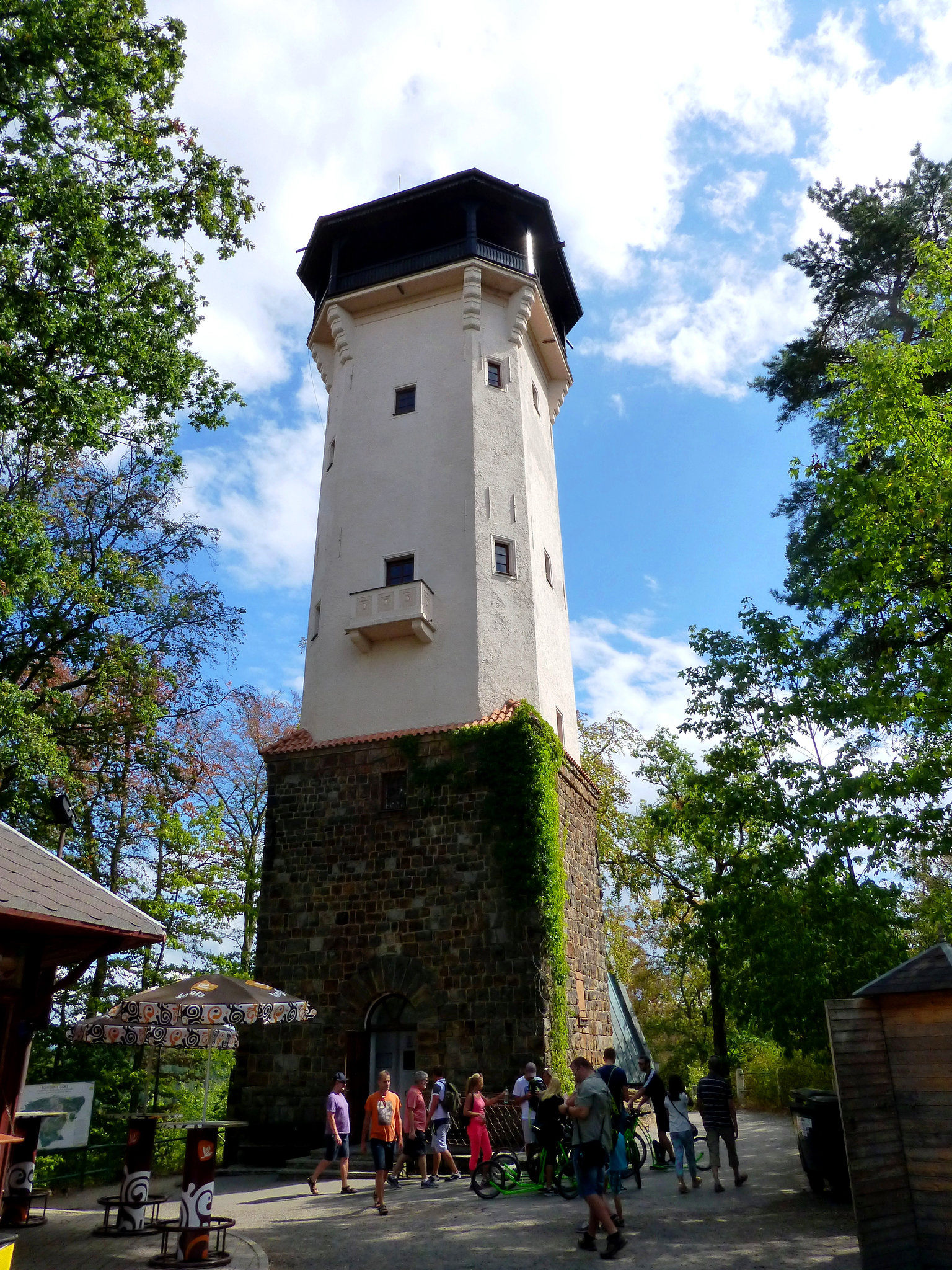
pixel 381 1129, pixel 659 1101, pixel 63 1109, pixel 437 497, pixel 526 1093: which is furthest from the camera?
pixel 437 497

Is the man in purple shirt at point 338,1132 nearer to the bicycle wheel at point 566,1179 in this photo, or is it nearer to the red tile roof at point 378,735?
the bicycle wheel at point 566,1179

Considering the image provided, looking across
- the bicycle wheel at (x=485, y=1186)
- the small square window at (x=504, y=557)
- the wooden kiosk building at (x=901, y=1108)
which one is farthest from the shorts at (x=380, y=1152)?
the small square window at (x=504, y=557)

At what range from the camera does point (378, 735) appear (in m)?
16.3

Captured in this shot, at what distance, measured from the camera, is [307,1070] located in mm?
14297

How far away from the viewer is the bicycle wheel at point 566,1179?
32.9 feet

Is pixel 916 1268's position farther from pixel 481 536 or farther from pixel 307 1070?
pixel 481 536

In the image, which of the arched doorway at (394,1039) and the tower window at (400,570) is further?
the tower window at (400,570)

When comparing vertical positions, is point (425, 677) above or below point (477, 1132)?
above

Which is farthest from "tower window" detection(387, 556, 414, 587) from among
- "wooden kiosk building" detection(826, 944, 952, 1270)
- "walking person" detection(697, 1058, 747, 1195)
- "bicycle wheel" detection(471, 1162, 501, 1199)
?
"wooden kiosk building" detection(826, 944, 952, 1270)

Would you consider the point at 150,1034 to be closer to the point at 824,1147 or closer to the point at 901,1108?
the point at 901,1108

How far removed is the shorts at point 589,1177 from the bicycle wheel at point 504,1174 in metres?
3.33

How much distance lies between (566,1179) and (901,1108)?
15.8ft

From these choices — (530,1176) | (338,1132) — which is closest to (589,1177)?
(530,1176)

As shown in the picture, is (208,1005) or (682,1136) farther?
(682,1136)
